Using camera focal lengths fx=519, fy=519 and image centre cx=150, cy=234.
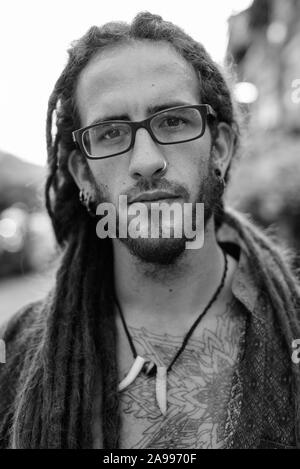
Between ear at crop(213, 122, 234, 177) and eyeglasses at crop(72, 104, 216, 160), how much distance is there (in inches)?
10.9

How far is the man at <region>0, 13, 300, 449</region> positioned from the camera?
83.7 inches

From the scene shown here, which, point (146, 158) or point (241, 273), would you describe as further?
point (241, 273)

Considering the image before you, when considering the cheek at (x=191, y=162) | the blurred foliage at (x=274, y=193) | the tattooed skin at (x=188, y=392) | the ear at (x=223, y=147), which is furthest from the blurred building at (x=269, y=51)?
the tattooed skin at (x=188, y=392)

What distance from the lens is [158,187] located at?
225 centimetres

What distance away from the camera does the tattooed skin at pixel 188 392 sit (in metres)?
2.13

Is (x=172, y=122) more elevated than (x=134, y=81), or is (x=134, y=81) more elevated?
(x=134, y=81)

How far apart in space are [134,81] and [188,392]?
1.39m

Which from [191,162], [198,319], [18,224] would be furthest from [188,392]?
[18,224]

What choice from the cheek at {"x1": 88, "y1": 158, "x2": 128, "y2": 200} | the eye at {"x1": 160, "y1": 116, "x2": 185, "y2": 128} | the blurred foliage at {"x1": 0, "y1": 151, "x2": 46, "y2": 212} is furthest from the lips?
the blurred foliage at {"x1": 0, "y1": 151, "x2": 46, "y2": 212}

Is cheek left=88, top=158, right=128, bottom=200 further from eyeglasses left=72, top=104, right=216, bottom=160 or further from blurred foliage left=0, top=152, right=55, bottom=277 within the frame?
blurred foliage left=0, top=152, right=55, bottom=277

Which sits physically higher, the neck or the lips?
the lips

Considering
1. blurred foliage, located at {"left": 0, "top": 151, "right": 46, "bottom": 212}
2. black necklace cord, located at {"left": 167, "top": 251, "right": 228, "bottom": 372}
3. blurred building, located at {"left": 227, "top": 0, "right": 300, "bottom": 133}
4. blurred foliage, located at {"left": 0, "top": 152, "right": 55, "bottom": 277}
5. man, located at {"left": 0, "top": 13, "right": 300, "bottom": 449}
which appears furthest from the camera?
blurred foliage, located at {"left": 0, "top": 151, "right": 46, "bottom": 212}
